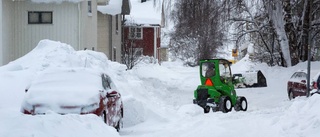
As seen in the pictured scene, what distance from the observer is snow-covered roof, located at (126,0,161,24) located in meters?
58.2

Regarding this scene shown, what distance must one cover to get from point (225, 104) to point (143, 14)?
4384 cm

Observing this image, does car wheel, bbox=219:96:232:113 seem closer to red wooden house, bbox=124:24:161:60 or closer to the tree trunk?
the tree trunk

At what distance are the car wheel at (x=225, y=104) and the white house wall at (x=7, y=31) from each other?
10.5m

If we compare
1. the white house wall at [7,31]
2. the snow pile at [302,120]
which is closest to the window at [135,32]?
the white house wall at [7,31]

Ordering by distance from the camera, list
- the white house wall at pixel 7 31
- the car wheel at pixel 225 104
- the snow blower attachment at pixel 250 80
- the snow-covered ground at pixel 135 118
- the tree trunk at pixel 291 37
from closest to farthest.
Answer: the snow-covered ground at pixel 135 118
the car wheel at pixel 225 104
the snow blower attachment at pixel 250 80
the white house wall at pixel 7 31
the tree trunk at pixel 291 37

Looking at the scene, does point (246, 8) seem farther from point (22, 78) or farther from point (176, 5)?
point (22, 78)

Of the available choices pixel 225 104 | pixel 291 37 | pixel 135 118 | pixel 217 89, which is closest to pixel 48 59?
pixel 135 118

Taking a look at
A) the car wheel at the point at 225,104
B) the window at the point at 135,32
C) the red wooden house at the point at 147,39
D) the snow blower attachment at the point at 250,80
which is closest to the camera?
the car wheel at the point at 225,104

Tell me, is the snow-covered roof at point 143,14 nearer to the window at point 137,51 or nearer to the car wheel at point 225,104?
the window at point 137,51

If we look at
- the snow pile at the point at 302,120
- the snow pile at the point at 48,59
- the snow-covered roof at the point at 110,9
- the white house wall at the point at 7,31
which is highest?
the snow-covered roof at the point at 110,9

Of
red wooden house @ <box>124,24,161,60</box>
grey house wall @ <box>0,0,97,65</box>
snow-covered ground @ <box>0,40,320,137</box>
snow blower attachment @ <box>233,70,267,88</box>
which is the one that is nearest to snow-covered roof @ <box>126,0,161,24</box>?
red wooden house @ <box>124,24,161,60</box>

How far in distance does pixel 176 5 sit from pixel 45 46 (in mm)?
7429

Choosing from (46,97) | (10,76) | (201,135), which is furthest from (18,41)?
(201,135)

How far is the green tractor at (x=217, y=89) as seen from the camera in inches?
709
